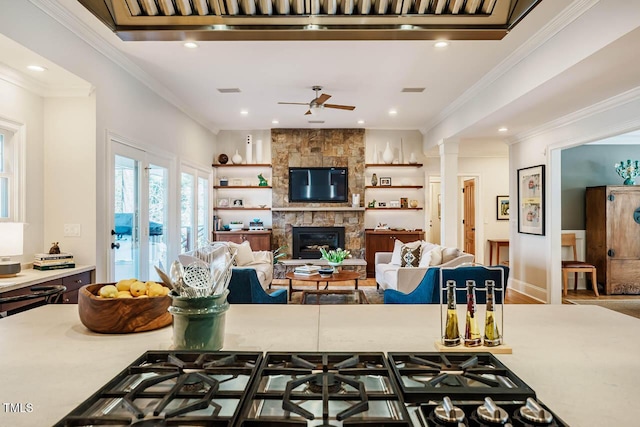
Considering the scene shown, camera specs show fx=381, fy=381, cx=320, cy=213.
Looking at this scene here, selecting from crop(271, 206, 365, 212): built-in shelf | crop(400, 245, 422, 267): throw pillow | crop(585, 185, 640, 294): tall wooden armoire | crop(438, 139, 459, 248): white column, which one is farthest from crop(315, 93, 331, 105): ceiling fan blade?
crop(585, 185, 640, 294): tall wooden armoire

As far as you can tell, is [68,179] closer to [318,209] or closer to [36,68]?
[36,68]

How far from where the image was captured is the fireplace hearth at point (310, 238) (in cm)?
754

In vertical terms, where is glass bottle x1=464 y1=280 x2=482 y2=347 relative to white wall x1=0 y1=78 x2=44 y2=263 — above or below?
below

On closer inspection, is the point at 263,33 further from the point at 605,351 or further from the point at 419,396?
the point at 605,351

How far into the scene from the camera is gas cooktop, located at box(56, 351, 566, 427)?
2.25ft

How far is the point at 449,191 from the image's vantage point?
20.6 ft

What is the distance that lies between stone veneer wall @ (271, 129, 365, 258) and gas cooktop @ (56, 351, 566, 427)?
6551mm

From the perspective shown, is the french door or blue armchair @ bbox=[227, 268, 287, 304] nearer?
blue armchair @ bbox=[227, 268, 287, 304]

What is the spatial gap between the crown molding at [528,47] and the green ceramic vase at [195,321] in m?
3.20

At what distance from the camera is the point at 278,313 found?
61.7 inches

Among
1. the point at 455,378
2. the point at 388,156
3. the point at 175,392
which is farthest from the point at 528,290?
the point at 175,392

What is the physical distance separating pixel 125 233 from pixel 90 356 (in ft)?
11.0

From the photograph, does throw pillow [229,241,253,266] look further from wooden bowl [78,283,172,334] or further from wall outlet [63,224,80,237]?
wooden bowl [78,283,172,334]

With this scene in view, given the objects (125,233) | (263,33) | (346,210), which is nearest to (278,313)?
(263,33)
